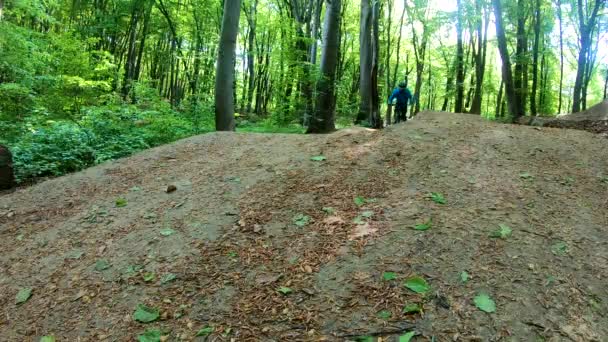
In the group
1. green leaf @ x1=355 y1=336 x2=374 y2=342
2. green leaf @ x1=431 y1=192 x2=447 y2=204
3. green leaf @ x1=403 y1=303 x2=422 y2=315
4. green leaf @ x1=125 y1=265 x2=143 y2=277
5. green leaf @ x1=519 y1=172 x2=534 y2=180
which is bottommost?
green leaf @ x1=125 y1=265 x2=143 y2=277

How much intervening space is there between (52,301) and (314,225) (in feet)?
7.85

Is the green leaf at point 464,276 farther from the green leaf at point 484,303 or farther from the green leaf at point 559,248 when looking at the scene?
the green leaf at point 559,248

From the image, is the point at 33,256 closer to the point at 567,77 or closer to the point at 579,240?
the point at 579,240

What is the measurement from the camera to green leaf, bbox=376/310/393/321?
8.77 ft

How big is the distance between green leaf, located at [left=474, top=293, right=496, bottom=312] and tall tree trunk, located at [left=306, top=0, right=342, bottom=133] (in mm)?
6346

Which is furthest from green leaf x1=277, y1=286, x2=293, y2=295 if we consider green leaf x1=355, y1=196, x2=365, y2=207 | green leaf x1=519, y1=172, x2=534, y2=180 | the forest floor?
green leaf x1=519, y1=172, x2=534, y2=180

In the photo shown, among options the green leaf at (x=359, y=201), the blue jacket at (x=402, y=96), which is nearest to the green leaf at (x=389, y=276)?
the green leaf at (x=359, y=201)

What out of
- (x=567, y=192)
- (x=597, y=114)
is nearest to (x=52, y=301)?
(x=567, y=192)

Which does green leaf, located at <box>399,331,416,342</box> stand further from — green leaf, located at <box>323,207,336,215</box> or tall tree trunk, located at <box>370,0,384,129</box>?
tall tree trunk, located at <box>370,0,384,129</box>

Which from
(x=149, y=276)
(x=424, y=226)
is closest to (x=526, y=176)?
(x=424, y=226)

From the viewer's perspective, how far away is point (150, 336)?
2.76m

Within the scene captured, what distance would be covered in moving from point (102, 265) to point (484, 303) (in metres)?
3.29

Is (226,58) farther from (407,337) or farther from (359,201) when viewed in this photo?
(407,337)

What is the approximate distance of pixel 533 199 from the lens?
14.0 feet
